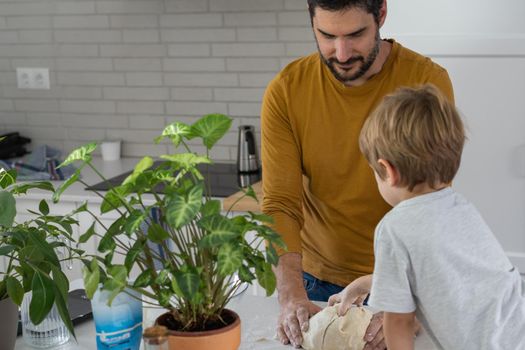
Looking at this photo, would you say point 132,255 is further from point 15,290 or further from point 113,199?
point 15,290

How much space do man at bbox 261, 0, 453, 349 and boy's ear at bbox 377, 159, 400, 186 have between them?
0.56 meters

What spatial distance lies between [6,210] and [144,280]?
1.11 feet

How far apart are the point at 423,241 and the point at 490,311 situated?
188 millimetres

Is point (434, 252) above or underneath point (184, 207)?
underneath

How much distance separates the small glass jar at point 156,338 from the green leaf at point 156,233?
0.60ft

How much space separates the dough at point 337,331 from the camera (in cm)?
180

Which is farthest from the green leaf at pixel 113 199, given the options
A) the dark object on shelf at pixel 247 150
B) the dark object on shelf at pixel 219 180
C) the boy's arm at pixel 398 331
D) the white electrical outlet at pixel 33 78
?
the white electrical outlet at pixel 33 78

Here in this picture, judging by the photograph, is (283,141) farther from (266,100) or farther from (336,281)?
(336,281)

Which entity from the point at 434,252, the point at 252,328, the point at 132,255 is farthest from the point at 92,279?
the point at 434,252

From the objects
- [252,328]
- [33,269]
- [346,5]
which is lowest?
[252,328]

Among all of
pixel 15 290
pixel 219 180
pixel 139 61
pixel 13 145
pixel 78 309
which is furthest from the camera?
pixel 13 145

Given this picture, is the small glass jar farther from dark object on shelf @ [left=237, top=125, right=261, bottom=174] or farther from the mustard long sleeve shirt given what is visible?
dark object on shelf @ [left=237, top=125, right=261, bottom=174]

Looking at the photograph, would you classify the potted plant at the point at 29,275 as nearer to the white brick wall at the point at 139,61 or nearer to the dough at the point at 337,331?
the dough at the point at 337,331

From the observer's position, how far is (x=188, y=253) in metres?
1.66
